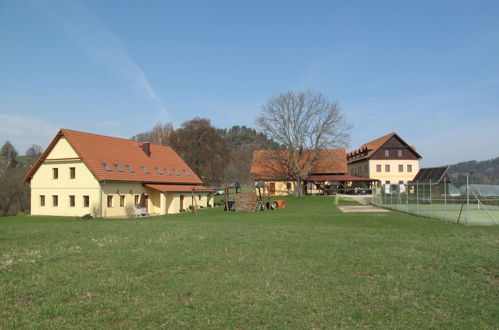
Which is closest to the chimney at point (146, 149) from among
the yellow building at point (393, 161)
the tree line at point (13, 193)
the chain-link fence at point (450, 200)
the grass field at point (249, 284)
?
the tree line at point (13, 193)

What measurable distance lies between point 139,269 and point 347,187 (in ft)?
199

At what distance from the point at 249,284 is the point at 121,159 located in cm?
3453

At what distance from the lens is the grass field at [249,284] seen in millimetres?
5691

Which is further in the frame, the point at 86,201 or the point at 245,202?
the point at 245,202

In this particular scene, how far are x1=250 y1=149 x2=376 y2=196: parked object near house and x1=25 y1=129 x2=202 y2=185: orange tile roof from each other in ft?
51.4

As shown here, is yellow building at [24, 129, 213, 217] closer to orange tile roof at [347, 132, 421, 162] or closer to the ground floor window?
the ground floor window

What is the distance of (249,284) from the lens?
755cm

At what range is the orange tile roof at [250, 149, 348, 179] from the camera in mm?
58172

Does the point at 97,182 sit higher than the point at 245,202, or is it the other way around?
the point at 97,182

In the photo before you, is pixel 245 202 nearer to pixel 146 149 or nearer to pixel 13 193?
pixel 146 149

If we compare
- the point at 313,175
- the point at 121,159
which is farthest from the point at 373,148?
the point at 121,159

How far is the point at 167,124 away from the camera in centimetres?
Answer: 7438

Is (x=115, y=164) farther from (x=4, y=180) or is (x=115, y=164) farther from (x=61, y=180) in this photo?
(x=4, y=180)

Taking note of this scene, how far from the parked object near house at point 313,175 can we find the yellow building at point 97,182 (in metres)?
20.2
